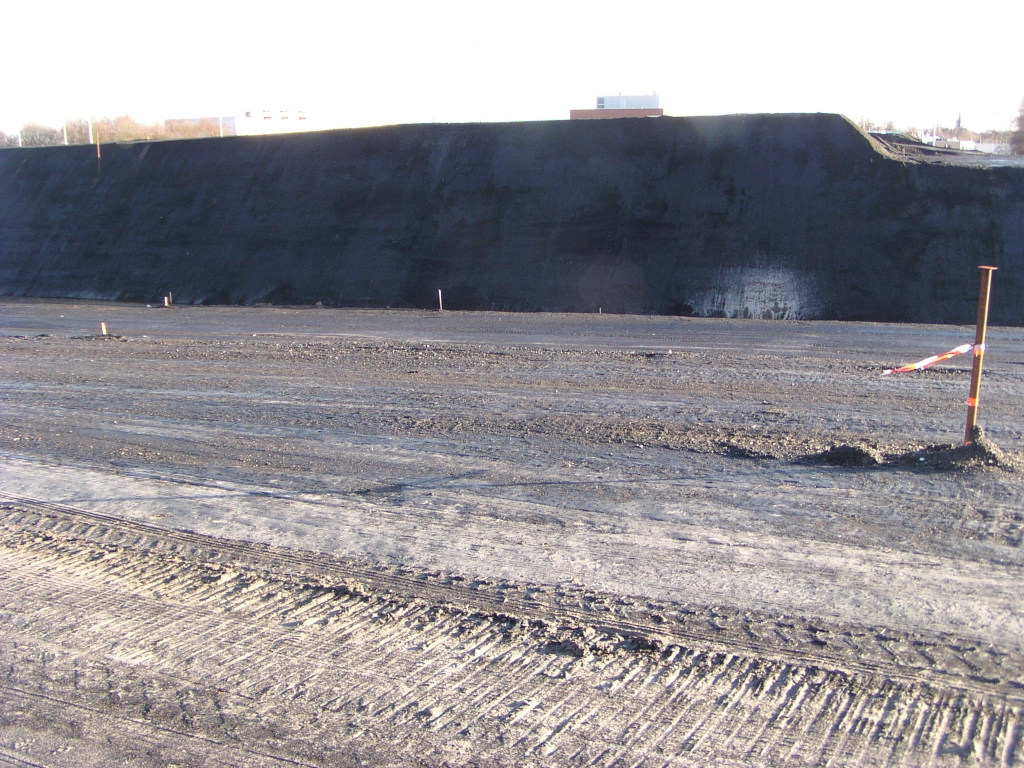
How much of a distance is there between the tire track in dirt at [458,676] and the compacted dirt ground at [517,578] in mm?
18

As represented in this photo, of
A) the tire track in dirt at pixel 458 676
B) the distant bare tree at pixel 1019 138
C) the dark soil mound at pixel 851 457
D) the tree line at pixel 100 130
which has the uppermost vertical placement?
the tree line at pixel 100 130

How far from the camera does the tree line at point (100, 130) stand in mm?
77325

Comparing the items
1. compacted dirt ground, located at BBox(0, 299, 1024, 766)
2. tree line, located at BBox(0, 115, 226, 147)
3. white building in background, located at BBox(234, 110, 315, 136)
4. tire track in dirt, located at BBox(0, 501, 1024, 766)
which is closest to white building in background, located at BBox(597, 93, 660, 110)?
white building in background, located at BBox(234, 110, 315, 136)

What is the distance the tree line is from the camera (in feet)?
254

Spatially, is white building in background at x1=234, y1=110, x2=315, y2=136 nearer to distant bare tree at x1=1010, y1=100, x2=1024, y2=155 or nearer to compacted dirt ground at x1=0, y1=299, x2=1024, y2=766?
distant bare tree at x1=1010, y1=100, x2=1024, y2=155

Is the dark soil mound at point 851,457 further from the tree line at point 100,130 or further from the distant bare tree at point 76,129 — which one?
the distant bare tree at point 76,129

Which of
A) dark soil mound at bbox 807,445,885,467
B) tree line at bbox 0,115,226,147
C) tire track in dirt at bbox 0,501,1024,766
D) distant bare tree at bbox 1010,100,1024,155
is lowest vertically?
tire track in dirt at bbox 0,501,1024,766

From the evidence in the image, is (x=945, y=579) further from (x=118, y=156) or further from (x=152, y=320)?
(x=118, y=156)

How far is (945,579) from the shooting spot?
520 centimetres

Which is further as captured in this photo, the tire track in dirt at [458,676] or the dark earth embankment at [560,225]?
the dark earth embankment at [560,225]

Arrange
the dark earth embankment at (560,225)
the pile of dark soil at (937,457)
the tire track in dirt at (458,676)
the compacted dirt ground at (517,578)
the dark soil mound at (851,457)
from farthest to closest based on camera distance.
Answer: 1. the dark earth embankment at (560,225)
2. the dark soil mound at (851,457)
3. the pile of dark soil at (937,457)
4. the compacted dirt ground at (517,578)
5. the tire track in dirt at (458,676)

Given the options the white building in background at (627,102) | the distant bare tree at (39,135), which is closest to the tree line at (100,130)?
the distant bare tree at (39,135)

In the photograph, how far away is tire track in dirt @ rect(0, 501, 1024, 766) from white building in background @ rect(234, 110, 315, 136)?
235 feet

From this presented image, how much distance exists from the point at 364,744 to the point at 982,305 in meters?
6.63
